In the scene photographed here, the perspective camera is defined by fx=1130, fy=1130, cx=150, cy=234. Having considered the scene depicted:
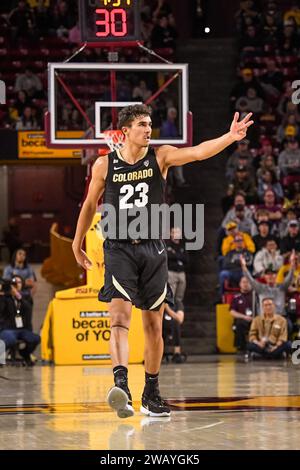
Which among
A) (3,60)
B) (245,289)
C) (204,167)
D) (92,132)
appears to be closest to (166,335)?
(245,289)

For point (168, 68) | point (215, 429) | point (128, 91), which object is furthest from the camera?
point (128, 91)

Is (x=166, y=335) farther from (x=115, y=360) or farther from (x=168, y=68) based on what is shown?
(x=115, y=360)

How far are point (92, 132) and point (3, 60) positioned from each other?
31.1 ft

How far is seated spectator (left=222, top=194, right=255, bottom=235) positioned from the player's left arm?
33.8 feet

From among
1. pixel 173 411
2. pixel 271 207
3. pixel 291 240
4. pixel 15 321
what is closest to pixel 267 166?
pixel 271 207

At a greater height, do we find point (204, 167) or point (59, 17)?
point (59, 17)

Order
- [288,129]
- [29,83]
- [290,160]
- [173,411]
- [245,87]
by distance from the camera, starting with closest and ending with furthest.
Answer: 1. [173,411]
2. [290,160]
3. [288,129]
4. [245,87]
5. [29,83]

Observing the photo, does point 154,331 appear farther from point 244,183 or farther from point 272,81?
point 272,81

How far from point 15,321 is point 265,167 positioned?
680 cm

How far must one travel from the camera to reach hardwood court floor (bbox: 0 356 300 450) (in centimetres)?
698

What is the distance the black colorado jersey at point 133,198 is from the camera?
326 inches

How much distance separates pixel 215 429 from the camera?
295 inches

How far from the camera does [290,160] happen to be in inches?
839

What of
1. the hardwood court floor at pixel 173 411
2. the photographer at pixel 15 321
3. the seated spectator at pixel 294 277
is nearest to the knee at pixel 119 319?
the hardwood court floor at pixel 173 411
